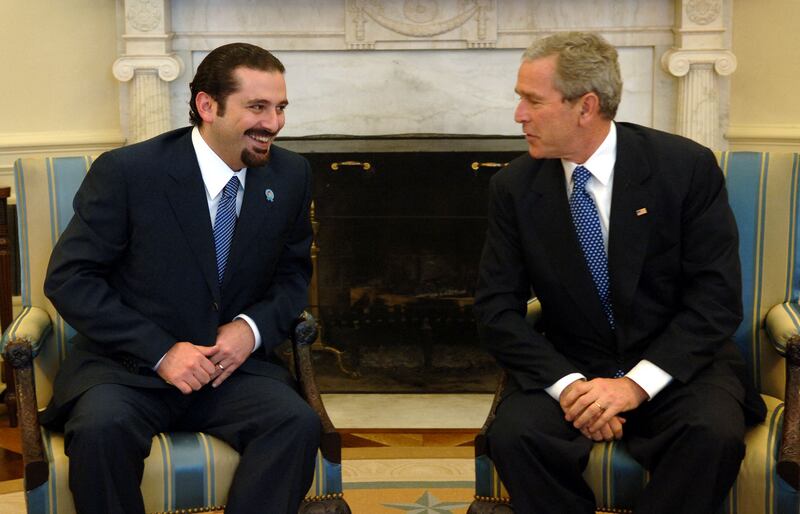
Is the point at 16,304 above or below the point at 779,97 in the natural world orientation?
below

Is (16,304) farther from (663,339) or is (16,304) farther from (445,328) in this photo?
(663,339)

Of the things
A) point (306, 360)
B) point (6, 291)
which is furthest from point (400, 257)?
point (306, 360)

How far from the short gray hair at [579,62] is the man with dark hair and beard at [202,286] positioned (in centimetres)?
68

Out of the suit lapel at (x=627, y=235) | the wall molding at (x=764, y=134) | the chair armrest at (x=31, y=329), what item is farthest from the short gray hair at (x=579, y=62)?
the wall molding at (x=764, y=134)

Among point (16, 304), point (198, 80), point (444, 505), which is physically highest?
point (198, 80)

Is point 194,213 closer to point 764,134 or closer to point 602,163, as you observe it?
point 602,163

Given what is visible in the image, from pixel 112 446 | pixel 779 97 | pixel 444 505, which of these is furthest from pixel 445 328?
pixel 112 446

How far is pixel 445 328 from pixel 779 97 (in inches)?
67.3

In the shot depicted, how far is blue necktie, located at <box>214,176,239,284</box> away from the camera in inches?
113

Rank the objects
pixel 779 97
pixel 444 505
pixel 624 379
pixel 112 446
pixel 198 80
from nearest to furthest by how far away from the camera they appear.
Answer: pixel 112 446, pixel 624 379, pixel 198 80, pixel 444 505, pixel 779 97

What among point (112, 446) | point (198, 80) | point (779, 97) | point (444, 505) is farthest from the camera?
point (779, 97)

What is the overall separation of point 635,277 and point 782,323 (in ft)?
1.42

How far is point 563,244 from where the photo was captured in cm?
281

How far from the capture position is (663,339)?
2.73 metres
